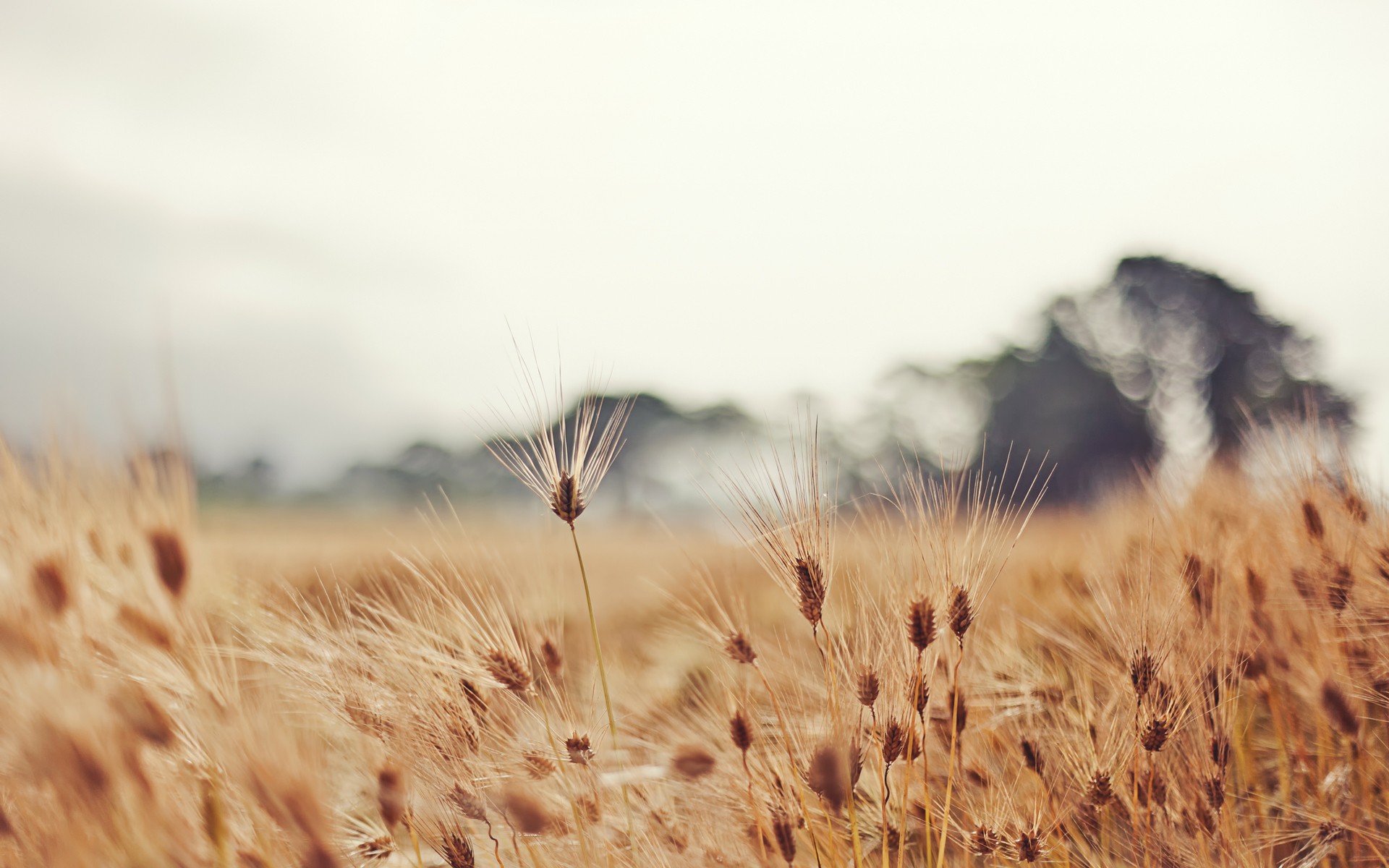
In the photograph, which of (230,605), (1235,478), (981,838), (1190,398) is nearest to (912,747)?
(981,838)

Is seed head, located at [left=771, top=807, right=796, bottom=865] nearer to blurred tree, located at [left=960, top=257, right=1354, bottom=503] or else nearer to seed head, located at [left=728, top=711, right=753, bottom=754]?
seed head, located at [left=728, top=711, right=753, bottom=754]

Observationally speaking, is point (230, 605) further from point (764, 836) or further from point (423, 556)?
point (764, 836)

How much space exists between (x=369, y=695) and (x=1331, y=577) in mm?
1609

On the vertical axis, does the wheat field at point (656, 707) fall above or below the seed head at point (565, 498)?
below

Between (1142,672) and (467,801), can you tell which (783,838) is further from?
(1142,672)

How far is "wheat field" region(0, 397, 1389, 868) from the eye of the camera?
0.77 m

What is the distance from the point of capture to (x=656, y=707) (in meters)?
1.45

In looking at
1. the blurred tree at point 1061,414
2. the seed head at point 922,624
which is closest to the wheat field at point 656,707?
the seed head at point 922,624

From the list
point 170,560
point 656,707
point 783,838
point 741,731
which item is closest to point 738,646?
point 741,731

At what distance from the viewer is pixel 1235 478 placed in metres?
2.17

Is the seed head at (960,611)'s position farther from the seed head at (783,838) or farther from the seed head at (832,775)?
the seed head at (783,838)

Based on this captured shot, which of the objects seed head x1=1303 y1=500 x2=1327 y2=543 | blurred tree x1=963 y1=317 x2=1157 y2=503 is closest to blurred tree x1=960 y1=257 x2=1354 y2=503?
blurred tree x1=963 y1=317 x2=1157 y2=503

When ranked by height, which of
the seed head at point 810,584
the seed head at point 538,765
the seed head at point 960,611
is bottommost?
the seed head at point 538,765

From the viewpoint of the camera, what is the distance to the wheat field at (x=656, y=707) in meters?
0.77
